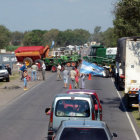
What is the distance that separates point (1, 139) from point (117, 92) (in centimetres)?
1644

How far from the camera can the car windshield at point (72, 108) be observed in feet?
40.4

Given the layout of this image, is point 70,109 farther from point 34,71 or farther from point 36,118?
point 34,71

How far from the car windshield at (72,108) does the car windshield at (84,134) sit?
3.46 m

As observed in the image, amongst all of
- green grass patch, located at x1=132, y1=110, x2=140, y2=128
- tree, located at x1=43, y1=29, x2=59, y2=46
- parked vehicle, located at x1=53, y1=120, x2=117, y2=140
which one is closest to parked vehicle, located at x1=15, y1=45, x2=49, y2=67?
green grass patch, located at x1=132, y1=110, x2=140, y2=128

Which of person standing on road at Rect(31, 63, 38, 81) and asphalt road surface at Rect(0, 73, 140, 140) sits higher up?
Answer: person standing on road at Rect(31, 63, 38, 81)

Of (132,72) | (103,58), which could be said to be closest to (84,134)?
(132,72)

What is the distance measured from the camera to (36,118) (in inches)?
727

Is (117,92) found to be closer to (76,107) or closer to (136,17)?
(136,17)

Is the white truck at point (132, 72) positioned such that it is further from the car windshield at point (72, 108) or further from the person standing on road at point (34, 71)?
the person standing on road at point (34, 71)

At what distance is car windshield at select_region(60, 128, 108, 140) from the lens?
8742mm

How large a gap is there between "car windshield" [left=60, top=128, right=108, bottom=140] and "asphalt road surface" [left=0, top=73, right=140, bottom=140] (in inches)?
219

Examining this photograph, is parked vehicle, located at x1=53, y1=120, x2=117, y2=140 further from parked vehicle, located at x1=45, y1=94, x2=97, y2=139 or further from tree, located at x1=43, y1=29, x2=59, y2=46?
tree, located at x1=43, y1=29, x2=59, y2=46

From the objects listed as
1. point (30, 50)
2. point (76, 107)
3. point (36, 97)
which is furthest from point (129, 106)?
point (30, 50)

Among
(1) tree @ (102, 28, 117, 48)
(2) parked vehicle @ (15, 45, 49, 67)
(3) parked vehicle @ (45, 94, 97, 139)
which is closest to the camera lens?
(3) parked vehicle @ (45, 94, 97, 139)
